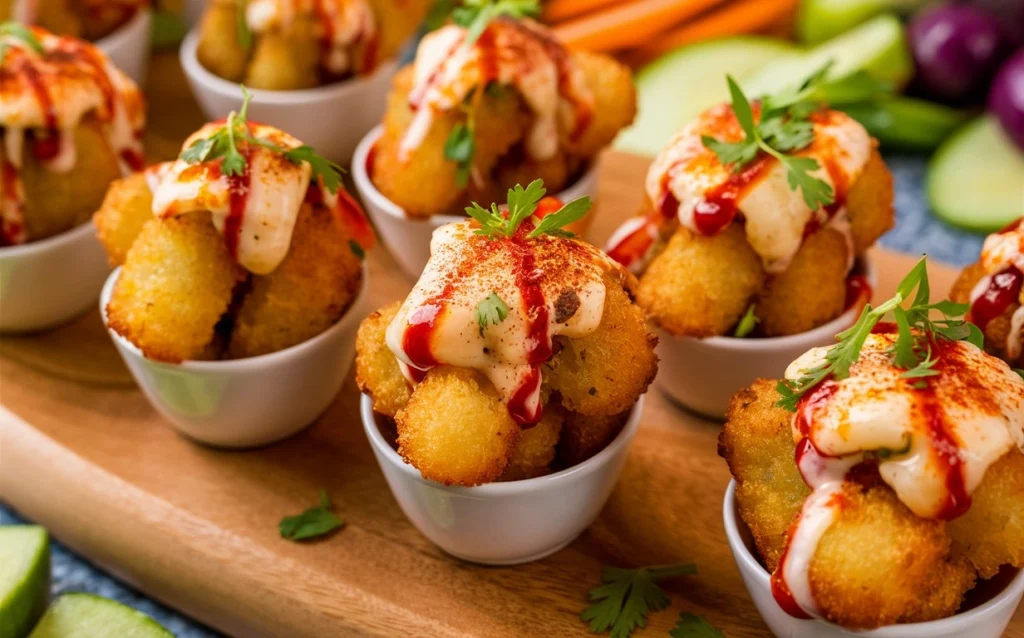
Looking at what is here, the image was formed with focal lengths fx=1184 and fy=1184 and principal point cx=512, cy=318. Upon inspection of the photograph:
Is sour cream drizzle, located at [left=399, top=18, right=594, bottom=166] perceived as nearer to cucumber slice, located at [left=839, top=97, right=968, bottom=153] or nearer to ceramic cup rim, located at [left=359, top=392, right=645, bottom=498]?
ceramic cup rim, located at [left=359, top=392, right=645, bottom=498]

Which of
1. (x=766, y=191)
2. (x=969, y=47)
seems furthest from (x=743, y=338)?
(x=969, y=47)

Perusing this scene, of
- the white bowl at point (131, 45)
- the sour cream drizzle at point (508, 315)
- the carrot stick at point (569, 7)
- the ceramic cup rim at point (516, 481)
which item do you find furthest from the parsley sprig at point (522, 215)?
the carrot stick at point (569, 7)

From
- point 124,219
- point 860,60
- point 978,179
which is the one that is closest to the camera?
point 124,219

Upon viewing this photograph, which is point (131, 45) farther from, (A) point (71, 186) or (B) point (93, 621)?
(B) point (93, 621)

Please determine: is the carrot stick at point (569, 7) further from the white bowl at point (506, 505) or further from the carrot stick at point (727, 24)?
the white bowl at point (506, 505)

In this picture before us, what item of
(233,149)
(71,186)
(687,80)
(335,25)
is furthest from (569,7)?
(233,149)

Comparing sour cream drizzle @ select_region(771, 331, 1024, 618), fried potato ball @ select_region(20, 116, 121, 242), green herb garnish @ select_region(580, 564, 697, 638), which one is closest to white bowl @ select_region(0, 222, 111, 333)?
fried potato ball @ select_region(20, 116, 121, 242)
